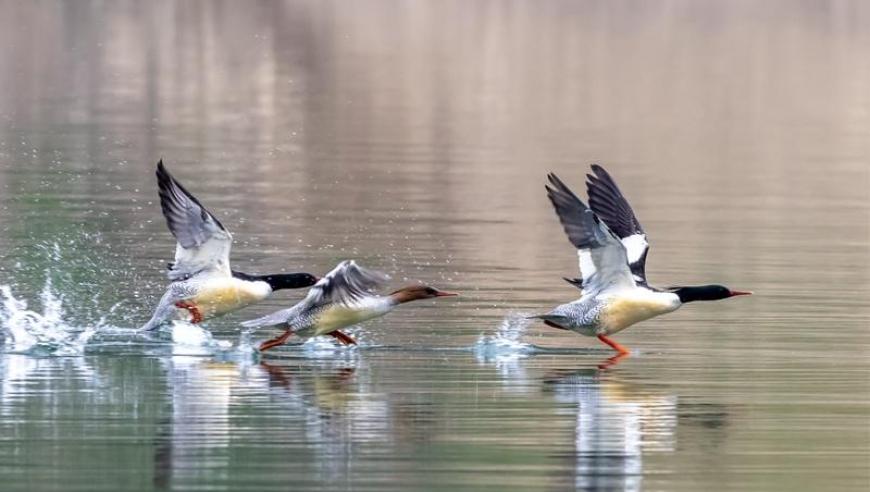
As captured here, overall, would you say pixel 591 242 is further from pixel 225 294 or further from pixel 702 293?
pixel 225 294

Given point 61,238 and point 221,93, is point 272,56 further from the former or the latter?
point 61,238

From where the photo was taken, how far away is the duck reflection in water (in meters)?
13.3

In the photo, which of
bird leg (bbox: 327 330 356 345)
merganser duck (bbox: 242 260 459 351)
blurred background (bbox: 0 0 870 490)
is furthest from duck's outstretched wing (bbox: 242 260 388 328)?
blurred background (bbox: 0 0 870 490)

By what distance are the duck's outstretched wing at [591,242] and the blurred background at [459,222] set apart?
28.1 inches

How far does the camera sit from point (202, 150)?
38688mm

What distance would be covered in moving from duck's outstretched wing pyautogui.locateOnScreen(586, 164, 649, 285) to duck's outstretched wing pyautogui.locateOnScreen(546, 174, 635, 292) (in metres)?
1.04

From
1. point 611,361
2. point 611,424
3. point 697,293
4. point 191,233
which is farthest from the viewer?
point 191,233

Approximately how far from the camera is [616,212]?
822 inches

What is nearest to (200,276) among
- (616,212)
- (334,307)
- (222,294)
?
(222,294)

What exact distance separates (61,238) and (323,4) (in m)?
48.6

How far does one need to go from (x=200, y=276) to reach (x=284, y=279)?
2.67 ft

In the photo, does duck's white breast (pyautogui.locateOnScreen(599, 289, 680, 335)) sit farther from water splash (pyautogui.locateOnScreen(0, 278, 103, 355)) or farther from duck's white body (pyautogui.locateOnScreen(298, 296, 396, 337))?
water splash (pyautogui.locateOnScreen(0, 278, 103, 355))

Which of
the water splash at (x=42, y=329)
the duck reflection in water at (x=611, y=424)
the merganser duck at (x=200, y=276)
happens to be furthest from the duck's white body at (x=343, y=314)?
the water splash at (x=42, y=329)

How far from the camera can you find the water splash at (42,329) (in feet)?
60.2
